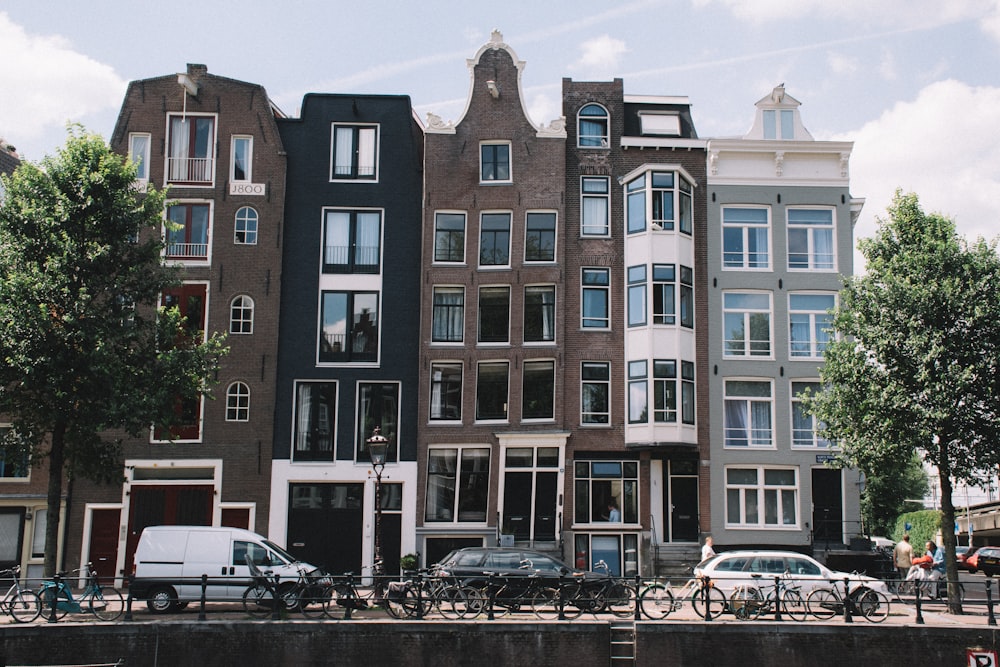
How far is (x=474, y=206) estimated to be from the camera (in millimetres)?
36625

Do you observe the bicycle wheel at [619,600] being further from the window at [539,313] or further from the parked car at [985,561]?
the parked car at [985,561]

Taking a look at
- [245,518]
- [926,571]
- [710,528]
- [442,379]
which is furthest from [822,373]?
[245,518]

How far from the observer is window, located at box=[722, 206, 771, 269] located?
3684cm

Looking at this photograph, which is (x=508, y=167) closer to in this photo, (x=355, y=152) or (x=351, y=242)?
(x=355, y=152)

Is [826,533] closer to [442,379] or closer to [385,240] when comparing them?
[442,379]

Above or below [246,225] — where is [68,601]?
below

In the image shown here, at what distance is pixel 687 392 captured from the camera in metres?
35.2

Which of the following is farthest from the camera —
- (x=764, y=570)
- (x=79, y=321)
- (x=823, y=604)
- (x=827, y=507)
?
(x=827, y=507)

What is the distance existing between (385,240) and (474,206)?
352cm

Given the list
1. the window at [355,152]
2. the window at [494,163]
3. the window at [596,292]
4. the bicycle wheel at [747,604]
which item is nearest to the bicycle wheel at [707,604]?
the bicycle wheel at [747,604]

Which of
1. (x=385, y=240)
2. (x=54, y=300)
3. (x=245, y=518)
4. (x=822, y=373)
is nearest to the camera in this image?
(x=54, y=300)

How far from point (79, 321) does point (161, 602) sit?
297 inches

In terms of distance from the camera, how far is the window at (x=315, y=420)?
1374 inches

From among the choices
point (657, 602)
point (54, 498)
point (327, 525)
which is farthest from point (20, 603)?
point (657, 602)
